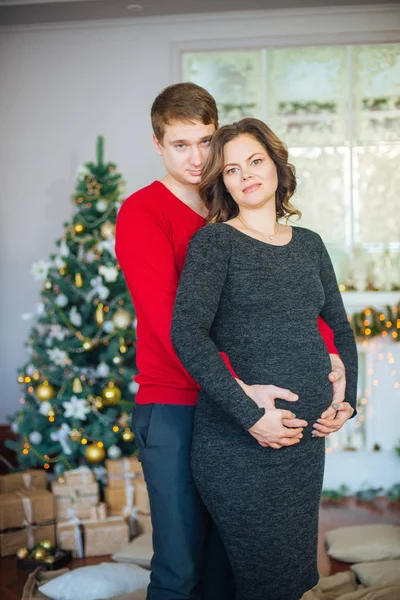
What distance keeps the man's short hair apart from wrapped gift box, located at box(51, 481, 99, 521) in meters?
2.22

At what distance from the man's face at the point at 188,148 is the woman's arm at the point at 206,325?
339mm

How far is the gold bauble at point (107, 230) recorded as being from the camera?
395cm

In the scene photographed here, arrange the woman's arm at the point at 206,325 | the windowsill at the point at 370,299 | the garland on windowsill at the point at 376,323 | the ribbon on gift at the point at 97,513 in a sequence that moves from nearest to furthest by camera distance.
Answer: the woman's arm at the point at 206,325
the ribbon on gift at the point at 97,513
the garland on windowsill at the point at 376,323
the windowsill at the point at 370,299

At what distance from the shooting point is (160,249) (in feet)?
5.69

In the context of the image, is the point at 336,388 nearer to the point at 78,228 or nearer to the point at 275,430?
the point at 275,430

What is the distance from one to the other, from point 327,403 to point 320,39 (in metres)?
3.64

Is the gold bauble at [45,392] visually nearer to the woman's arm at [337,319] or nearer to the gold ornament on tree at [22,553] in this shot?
the gold ornament on tree at [22,553]

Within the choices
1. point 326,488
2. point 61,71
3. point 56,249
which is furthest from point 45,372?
point 61,71

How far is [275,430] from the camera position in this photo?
4.75ft

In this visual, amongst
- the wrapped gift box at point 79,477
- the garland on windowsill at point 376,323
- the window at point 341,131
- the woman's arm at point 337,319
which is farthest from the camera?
the window at point 341,131

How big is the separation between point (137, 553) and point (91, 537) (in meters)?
0.29

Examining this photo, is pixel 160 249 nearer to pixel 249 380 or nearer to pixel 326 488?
pixel 249 380

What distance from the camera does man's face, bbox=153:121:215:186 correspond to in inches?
72.4

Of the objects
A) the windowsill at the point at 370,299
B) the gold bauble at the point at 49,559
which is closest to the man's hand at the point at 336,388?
the gold bauble at the point at 49,559
